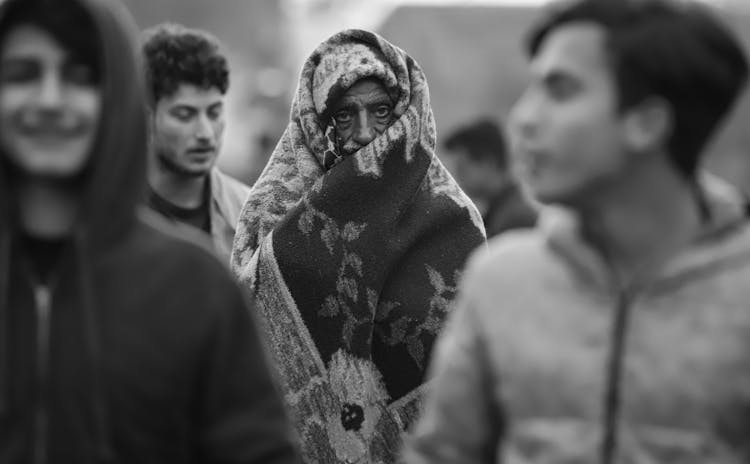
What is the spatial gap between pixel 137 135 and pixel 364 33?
2.55m

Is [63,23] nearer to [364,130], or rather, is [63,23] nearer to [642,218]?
[642,218]

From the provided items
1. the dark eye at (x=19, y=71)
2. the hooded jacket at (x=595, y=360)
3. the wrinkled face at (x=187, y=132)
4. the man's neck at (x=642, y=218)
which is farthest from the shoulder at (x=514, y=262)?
the wrinkled face at (x=187, y=132)

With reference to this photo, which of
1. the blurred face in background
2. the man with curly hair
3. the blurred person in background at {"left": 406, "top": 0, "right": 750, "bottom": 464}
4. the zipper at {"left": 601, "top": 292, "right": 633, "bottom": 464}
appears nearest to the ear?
the blurred person in background at {"left": 406, "top": 0, "right": 750, "bottom": 464}

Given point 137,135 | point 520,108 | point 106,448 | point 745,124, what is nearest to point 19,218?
point 137,135

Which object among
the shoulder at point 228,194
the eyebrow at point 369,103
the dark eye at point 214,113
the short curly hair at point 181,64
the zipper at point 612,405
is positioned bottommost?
the zipper at point 612,405

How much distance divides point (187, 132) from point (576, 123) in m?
3.14

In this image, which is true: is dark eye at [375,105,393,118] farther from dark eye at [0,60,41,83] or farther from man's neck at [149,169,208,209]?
dark eye at [0,60,41,83]

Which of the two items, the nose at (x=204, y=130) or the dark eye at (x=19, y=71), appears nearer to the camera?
the dark eye at (x=19, y=71)

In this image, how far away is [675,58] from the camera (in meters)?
3.08

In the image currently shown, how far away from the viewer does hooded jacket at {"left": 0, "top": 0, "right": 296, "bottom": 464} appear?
2.97 m

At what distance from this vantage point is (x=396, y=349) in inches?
206

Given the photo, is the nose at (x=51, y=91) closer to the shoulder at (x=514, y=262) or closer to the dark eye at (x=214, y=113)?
the shoulder at (x=514, y=262)

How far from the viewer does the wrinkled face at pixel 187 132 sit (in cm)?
608

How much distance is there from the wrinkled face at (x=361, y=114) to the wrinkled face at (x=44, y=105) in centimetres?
234
